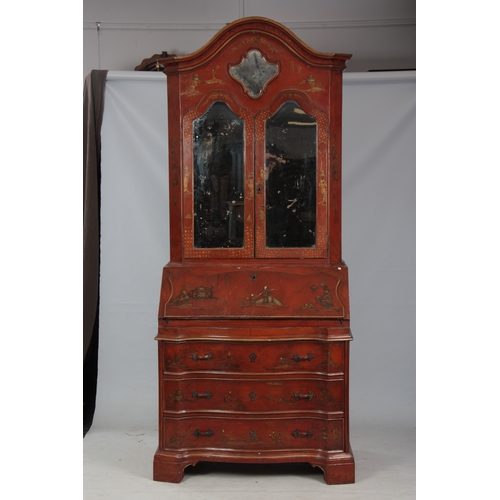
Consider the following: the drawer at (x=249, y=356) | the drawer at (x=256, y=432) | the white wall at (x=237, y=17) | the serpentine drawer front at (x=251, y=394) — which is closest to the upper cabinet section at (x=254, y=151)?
the drawer at (x=249, y=356)

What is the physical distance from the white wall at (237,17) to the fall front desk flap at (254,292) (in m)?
1.76

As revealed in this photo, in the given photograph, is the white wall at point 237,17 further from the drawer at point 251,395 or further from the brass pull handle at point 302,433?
the brass pull handle at point 302,433

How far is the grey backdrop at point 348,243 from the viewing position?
418 cm

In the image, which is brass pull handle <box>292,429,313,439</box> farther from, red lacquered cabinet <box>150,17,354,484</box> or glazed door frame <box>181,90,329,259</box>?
glazed door frame <box>181,90,329,259</box>

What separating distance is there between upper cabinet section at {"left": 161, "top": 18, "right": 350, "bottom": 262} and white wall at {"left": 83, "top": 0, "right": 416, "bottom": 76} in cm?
113

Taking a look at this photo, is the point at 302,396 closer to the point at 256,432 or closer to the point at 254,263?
the point at 256,432

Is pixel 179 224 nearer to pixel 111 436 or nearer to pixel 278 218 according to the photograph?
pixel 278 218

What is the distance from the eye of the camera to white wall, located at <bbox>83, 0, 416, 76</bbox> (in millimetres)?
4285

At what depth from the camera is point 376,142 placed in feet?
13.8

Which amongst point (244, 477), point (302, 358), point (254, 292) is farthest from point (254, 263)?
point (244, 477)

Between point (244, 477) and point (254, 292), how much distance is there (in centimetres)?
95

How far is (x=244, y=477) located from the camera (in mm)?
3303
